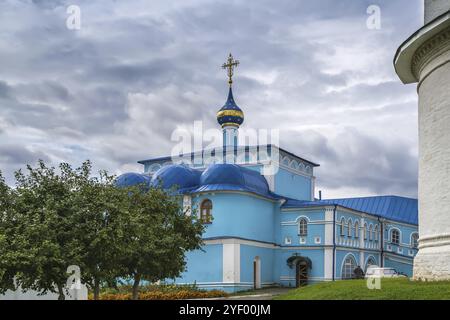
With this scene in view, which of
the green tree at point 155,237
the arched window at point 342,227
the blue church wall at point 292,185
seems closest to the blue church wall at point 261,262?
the arched window at point 342,227

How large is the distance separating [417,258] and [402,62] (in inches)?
219

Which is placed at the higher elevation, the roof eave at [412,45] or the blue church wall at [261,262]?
the roof eave at [412,45]

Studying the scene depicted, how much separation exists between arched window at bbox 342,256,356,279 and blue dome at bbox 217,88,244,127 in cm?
1119

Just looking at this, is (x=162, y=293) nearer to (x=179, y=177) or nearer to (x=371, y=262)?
(x=179, y=177)

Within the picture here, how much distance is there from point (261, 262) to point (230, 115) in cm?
1034

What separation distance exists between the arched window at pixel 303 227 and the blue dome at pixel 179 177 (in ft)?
21.2

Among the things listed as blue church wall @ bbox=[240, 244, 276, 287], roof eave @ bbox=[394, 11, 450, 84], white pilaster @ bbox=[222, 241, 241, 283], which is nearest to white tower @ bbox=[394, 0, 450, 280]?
roof eave @ bbox=[394, 11, 450, 84]

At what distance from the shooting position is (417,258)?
16.7 meters

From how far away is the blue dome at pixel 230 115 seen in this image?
1666 inches

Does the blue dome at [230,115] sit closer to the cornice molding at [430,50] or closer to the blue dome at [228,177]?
the blue dome at [228,177]

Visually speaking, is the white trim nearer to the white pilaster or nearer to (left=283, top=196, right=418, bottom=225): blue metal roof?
the white pilaster

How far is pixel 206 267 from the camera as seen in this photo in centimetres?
3484

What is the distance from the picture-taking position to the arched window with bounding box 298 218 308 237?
3769 cm
